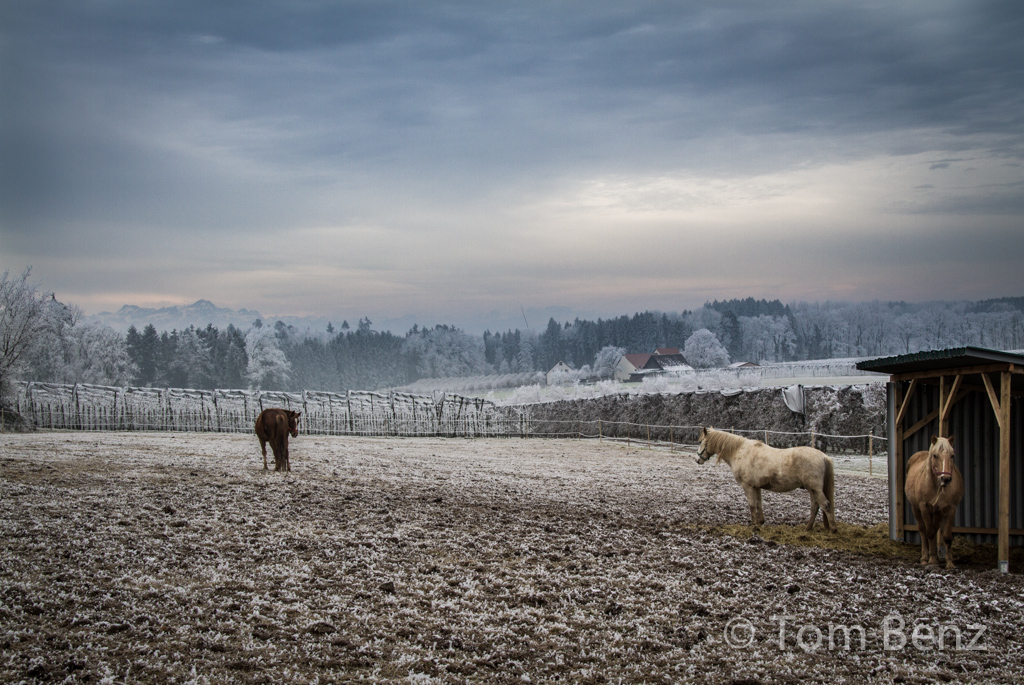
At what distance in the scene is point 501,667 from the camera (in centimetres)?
594

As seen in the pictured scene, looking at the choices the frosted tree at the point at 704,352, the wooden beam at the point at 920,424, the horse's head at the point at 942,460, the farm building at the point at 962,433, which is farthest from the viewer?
the frosted tree at the point at 704,352

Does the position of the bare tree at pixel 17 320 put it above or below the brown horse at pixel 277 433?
above

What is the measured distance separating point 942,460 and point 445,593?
5961 millimetres

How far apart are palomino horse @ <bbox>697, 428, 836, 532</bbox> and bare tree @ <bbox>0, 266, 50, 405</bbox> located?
3664 centimetres

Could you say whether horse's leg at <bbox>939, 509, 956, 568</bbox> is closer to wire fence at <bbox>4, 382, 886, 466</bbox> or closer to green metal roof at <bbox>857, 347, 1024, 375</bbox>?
green metal roof at <bbox>857, 347, 1024, 375</bbox>

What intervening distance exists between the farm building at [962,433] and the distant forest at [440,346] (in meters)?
68.2

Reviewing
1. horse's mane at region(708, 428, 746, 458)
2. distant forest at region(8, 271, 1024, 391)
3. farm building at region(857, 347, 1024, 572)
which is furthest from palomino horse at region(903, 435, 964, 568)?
distant forest at region(8, 271, 1024, 391)

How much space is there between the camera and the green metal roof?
314 inches

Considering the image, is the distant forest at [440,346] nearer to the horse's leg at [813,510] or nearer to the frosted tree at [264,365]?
the frosted tree at [264,365]

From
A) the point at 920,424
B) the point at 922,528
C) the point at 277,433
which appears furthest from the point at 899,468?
the point at 277,433

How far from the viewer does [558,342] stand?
14612cm

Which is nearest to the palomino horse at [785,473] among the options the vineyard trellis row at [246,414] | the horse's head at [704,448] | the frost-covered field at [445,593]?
the horse's head at [704,448]

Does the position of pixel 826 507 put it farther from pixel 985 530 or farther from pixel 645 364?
pixel 645 364

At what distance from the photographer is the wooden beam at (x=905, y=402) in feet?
31.3
